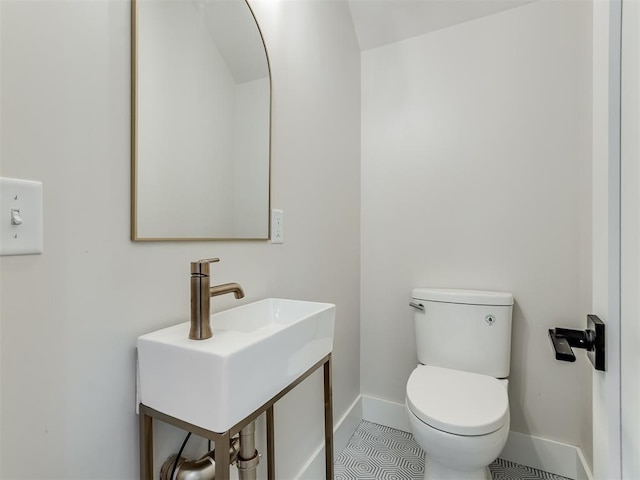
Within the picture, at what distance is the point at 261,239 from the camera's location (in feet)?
3.34

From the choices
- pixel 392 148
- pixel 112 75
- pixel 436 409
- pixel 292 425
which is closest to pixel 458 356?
pixel 436 409

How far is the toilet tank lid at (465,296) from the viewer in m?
1.44

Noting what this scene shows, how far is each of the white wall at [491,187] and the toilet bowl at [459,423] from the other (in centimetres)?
47

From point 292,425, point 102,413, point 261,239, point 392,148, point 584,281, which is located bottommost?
point 292,425

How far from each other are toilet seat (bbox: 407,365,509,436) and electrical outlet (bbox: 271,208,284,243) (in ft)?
2.61

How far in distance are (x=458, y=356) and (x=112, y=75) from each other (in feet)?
5.38

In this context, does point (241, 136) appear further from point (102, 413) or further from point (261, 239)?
point (102, 413)

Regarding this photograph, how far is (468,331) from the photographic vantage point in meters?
1.46

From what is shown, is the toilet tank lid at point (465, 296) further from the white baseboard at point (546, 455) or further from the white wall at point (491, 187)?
the white baseboard at point (546, 455)

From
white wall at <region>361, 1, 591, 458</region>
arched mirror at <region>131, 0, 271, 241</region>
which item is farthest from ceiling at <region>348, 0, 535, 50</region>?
arched mirror at <region>131, 0, 271, 241</region>

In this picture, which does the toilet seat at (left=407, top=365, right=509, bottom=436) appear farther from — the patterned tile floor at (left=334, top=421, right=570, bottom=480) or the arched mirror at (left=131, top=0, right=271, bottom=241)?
the arched mirror at (left=131, top=0, right=271, bottom=241)

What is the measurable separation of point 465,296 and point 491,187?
59 centimetres

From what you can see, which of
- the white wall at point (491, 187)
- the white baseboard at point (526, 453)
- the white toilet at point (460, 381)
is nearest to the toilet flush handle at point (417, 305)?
the white toilet at point (460, 381)

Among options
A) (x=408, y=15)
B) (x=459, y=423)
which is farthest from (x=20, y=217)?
(x=408, y=15)
